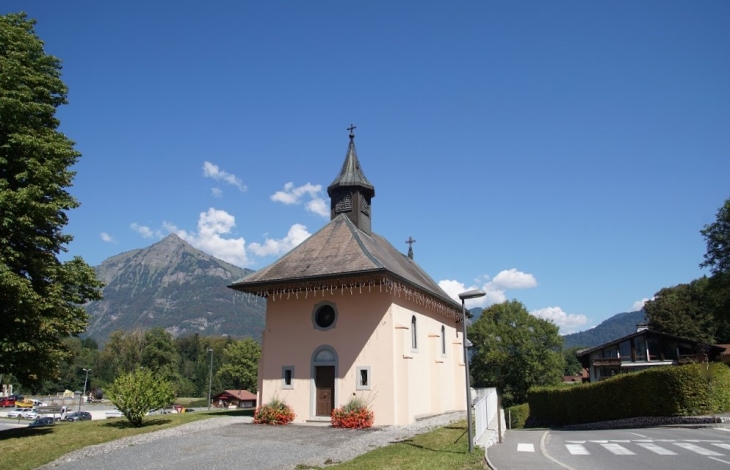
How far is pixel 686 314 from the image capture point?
62.1 meters

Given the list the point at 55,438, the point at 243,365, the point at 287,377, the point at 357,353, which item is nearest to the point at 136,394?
the point at 55,438

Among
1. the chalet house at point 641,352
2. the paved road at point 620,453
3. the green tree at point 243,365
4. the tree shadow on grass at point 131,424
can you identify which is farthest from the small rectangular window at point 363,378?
the green tree at point 243,365

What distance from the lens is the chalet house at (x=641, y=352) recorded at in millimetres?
48750

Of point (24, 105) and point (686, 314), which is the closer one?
point (24, 105)

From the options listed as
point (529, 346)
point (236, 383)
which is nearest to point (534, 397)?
point (529, 346)

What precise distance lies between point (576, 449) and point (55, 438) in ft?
55.4

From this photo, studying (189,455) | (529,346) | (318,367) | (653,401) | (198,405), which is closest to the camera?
(189,455)

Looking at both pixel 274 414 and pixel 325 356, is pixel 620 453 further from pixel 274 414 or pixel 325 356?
pixel 274 414

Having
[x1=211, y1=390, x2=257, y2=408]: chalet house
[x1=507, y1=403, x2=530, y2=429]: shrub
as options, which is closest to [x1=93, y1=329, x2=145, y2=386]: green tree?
[x1=211, y1=390, x2=257, y2=408]: chalet house

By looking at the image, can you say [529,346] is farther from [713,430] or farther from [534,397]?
[713,430]

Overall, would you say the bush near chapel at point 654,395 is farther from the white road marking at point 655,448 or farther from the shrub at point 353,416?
the shrub at point 353,416

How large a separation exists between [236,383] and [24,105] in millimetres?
74341

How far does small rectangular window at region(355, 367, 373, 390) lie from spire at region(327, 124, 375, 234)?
28.1ft

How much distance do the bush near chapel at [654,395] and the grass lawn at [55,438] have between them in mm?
21615
